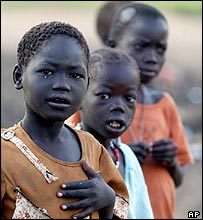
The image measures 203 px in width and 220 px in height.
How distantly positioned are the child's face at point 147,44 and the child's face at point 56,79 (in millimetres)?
1714

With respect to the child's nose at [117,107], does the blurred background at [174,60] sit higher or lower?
higher

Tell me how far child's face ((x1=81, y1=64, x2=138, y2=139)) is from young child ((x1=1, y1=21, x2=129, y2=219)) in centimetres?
60

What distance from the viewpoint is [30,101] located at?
2.76m

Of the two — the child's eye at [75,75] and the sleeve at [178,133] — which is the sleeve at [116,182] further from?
the sleeve at [178,133]

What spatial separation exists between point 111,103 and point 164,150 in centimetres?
86

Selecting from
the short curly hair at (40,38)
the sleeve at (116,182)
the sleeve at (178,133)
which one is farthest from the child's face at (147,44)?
the short curly hair at (40,38)

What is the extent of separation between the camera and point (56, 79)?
106 inches

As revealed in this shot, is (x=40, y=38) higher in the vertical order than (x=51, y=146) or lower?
higher

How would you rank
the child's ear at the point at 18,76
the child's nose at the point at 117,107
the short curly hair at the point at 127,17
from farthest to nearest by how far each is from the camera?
the short curly hair at the point at 127,17 → the child's nose at the point at 117,107 → the child's ear at the point at 18,76

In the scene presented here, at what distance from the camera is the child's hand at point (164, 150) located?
14.0 feet

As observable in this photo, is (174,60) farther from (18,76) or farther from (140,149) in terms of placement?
(18,76)

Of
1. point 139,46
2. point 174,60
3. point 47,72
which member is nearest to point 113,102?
point 47,72

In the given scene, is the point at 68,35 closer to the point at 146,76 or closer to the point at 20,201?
the point at 20,201

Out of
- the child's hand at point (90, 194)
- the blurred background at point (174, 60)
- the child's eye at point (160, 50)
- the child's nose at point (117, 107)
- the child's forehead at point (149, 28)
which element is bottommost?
the child's hand at point (90, 194)
